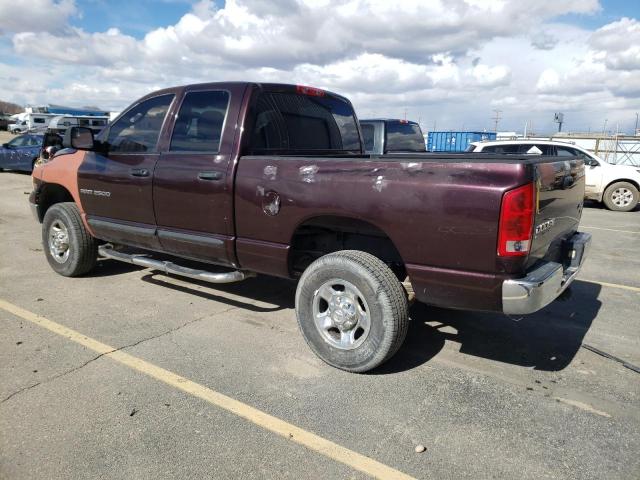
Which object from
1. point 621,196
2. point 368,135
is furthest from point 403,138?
point 621,196

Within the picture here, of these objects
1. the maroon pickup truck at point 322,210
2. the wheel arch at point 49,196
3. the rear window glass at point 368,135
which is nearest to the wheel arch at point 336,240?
the maroon pickup truck at point 322,210

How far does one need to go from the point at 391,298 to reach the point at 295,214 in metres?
0.92

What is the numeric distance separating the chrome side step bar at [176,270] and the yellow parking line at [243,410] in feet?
2.89

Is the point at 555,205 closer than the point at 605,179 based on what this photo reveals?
Yes

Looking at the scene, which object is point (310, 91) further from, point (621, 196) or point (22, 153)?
point (22, 153)

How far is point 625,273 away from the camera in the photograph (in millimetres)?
6309

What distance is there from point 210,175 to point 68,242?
246cm

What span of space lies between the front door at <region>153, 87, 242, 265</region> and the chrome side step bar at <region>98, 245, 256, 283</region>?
0.12m

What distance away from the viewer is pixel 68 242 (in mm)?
5582

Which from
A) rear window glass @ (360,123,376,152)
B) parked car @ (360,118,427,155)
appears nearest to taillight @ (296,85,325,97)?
parked car @ (360,118,427,155)

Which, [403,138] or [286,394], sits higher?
[403,138]

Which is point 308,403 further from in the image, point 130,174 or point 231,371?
point 130,174

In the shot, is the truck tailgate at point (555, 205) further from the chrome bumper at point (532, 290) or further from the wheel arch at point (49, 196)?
the wheel arch at point (49, 196)

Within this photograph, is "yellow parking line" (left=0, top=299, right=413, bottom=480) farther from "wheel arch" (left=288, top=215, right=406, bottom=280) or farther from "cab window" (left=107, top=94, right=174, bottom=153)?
"cab window" (left=107, top=94, right=174, bottom=153)
